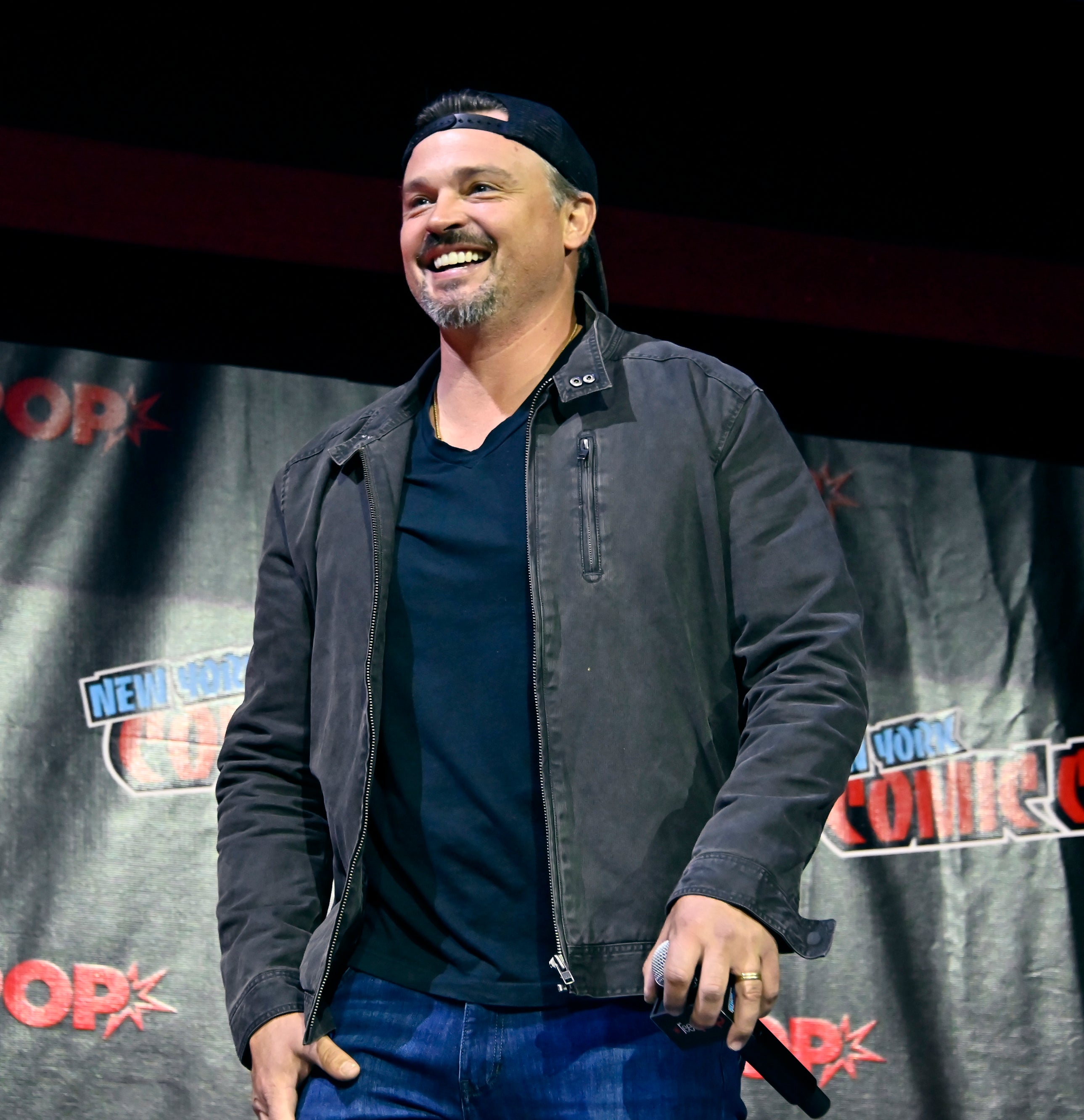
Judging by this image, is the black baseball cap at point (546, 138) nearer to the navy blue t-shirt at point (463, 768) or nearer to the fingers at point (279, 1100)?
the navy blue t-shirt at point (463, 768)

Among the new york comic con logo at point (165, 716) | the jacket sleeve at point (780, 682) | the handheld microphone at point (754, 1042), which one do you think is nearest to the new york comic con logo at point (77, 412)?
the new york comic con logo at point (165, 716)

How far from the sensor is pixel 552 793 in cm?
143

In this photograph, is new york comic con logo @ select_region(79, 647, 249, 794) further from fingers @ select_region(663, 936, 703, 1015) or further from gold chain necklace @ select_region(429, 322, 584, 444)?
fingers @ select_region(663, 936, 703, 1015)

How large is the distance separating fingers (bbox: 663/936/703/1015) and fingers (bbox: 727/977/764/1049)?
44 millimetres

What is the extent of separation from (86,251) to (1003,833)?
2.53 m

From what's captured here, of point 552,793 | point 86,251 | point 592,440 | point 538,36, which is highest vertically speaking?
point 538,36

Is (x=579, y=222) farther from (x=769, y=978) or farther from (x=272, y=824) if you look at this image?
(x=769, y=978)

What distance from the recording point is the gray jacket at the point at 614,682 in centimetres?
137

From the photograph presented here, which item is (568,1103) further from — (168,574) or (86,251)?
(86,251)

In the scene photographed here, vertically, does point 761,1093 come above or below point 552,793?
below

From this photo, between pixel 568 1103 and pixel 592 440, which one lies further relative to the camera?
pixel 592 440

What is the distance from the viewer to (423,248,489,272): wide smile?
182cm

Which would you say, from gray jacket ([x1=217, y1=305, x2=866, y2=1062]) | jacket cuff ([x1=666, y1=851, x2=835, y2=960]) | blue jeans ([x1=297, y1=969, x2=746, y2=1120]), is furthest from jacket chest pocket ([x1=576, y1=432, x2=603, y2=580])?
blue jeans ([x1=297, y1=969, x2=746, y2=1120])

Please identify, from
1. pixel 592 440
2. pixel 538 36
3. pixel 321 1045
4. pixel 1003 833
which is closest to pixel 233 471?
pixel 538 36
